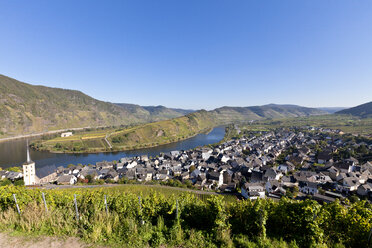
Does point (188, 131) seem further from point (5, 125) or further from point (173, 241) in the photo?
point (5, 125)

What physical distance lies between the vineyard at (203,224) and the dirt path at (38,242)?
0.23 metres

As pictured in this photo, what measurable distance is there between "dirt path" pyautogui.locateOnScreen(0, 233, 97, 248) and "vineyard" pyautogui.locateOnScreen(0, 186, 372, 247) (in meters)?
0.23

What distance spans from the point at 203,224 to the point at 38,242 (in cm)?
592

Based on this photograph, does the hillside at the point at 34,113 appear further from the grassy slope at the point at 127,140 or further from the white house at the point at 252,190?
the white house at the point at 252,190

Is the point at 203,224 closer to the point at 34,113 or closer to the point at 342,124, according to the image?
the point at 342,124

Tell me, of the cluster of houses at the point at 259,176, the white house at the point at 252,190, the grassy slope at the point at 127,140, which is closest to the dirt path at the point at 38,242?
the cluster of houses at the point at 259,176

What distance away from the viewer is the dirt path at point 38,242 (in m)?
5.46

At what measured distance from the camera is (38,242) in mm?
5570

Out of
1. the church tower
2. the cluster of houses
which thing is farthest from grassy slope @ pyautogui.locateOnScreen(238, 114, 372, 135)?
the church tower

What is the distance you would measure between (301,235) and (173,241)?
470 cm

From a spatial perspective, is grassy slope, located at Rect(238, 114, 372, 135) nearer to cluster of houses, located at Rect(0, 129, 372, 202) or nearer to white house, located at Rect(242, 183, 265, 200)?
cluster of houses, located at Rect(0, 129, 372, 202)

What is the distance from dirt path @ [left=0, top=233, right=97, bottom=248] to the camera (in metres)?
5.46

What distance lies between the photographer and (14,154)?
2751 inches

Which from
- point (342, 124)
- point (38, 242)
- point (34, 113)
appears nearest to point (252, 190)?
point (38, 242)
